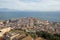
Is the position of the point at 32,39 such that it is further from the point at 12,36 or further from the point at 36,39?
the point at 12,36

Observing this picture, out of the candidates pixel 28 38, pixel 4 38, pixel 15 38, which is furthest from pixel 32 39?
pixel 4 38

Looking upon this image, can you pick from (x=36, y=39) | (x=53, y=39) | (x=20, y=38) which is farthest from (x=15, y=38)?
(x=53, y=39)

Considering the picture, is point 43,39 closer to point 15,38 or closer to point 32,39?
point 32,39

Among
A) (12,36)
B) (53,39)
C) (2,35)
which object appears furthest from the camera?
(2,35)

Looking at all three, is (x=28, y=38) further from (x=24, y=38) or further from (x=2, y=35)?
(x=2, y=35)

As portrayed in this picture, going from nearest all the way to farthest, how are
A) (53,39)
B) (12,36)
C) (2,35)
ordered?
(53,39) → (12,36) → (2,35)

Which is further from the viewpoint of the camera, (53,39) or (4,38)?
(4,38)

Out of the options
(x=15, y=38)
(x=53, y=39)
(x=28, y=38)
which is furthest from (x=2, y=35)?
(x=53, y=39)

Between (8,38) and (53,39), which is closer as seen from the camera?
(53,39)
